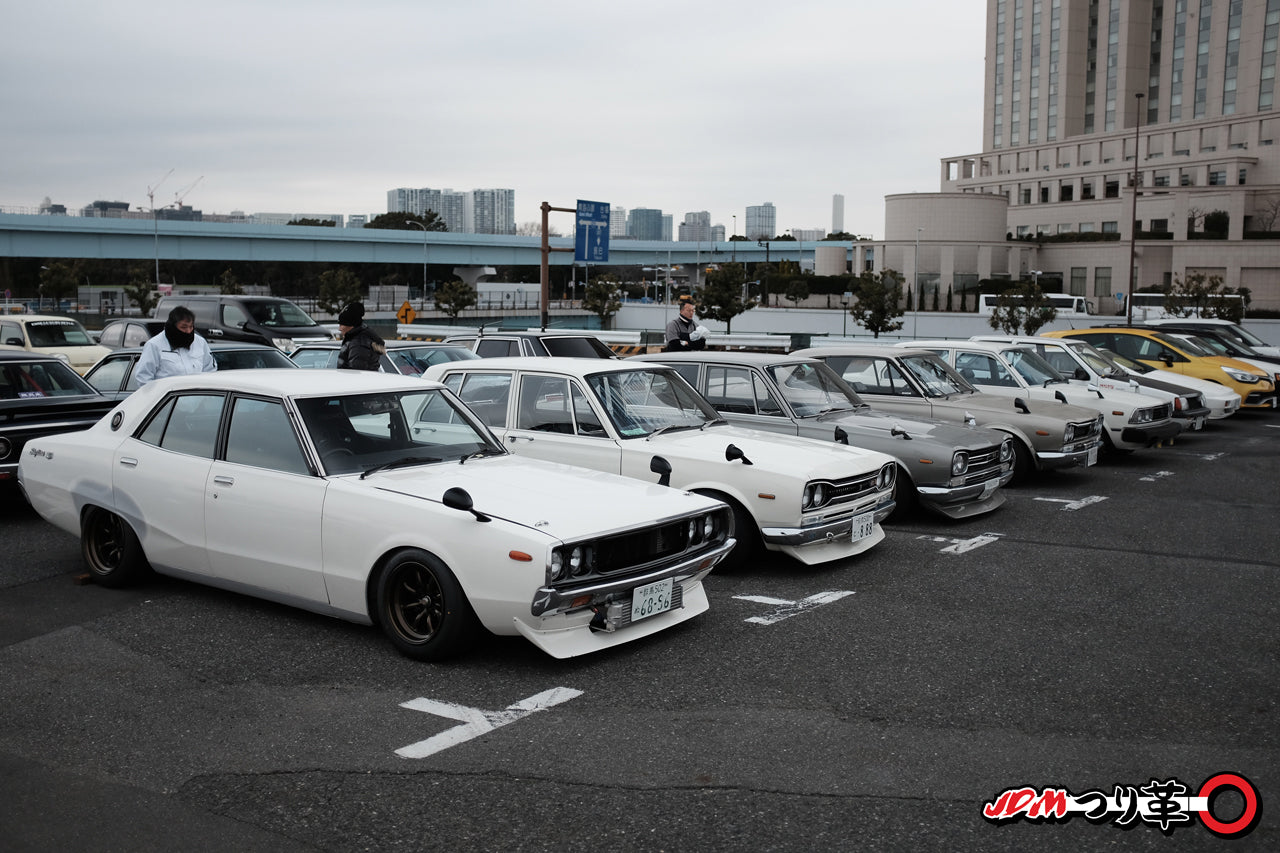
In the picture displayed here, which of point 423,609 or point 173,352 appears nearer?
point 423,609

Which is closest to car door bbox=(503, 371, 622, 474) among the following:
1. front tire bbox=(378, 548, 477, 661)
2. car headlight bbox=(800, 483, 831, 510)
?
car headlight bbox=(800, 483, 831, 510)

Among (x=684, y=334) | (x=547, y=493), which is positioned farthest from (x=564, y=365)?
(x=684, y=334)

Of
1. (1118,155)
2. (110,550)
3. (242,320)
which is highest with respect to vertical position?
(1118,155)

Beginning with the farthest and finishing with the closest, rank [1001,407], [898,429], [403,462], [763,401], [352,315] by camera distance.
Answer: [1001,407]
[352,315]
[763,401]
[898,429]
[403,462]

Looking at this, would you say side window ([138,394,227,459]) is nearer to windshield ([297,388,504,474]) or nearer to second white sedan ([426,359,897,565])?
windshield ([297,388,504,474])

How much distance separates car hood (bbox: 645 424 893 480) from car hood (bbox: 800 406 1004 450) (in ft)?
3.70

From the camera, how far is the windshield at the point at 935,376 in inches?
457

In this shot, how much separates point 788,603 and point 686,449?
4.65ft

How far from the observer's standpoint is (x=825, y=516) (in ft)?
24.5

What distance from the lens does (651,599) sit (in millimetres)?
5645

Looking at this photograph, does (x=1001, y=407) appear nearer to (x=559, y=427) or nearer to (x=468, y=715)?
(x=559, y=427)

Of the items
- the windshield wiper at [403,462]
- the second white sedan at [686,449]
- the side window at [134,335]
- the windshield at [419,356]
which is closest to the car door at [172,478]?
the windshield wiper at [403,462]

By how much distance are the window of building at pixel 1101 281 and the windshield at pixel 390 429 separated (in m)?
80.6

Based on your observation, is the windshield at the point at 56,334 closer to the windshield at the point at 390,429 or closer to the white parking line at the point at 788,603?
the windshield at the point at 390,429
